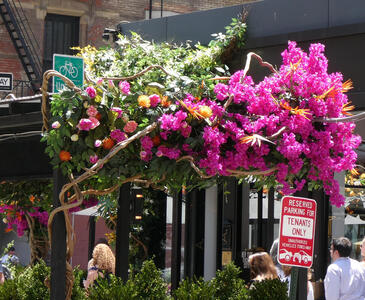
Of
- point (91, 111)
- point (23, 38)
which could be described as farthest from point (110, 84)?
point (23, 38)

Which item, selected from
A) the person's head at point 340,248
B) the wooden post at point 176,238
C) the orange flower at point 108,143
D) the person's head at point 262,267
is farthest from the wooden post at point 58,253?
the wooden post at point 176,238

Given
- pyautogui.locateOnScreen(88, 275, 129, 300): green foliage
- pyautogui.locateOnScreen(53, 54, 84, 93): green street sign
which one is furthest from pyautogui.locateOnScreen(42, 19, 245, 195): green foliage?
pyautogui.locateOnScreen(53, 54, 84, 93): green street sign

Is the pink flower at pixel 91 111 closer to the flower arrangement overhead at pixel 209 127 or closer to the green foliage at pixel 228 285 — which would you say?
the flower arrangement overhead at pixel 209 127

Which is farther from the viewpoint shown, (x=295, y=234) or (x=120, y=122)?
(x=295, y=234)

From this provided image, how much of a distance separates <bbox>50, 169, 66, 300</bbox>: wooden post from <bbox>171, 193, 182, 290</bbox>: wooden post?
25.3 feet

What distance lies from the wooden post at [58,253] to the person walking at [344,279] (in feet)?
14.5

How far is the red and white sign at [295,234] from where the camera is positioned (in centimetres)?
707

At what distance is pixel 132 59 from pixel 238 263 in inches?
220

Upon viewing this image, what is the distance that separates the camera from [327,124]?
6.19 m

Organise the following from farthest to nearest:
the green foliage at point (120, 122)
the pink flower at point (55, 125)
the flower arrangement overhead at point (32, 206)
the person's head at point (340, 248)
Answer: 1. the flower arrangement overhead at point (32, 206)
2. the person's head at point (340, 248)
3. the green foliage at point (120, 122)
4. the pink flower at point (55, 125)

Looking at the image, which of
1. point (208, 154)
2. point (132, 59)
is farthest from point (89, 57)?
point (208, 154)

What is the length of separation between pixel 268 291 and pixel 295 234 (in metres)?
1.19

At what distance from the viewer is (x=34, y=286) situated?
27.5 feet

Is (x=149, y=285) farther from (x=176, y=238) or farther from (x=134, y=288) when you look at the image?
(x=176, y=238)
